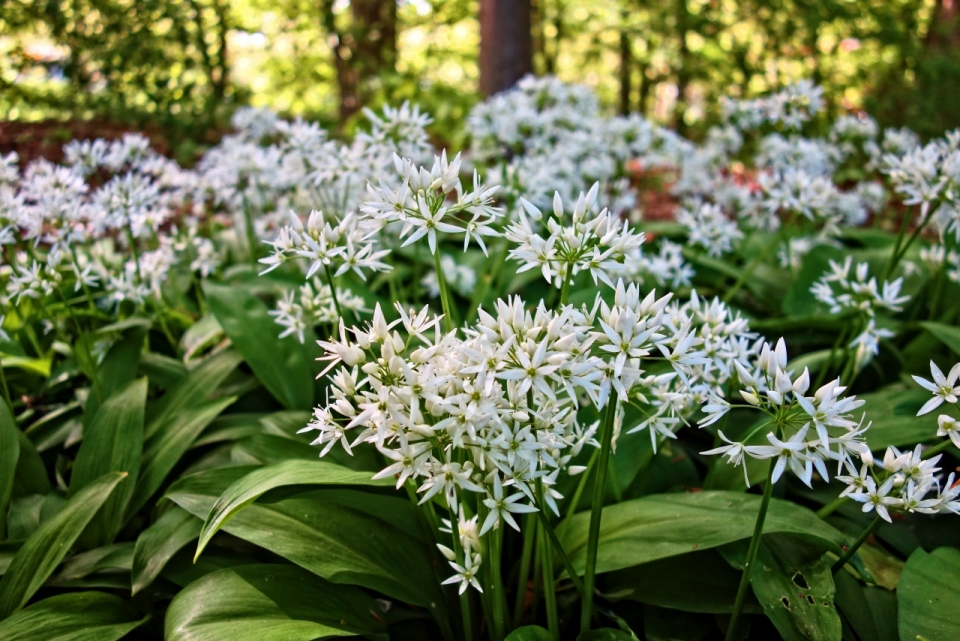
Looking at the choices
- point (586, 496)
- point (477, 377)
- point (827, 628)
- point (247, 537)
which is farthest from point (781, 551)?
point (247, 537)

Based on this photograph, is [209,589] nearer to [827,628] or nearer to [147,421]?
[147,421]

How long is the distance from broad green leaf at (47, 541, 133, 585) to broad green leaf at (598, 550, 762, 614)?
1.59 meters

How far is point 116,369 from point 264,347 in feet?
2.14

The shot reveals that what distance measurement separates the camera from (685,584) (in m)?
2.31

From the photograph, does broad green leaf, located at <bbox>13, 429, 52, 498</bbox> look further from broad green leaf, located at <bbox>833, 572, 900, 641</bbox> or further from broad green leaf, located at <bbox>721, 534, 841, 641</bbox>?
broad green leaf, located at <bbox>833, 572, 900, 641</bbox>

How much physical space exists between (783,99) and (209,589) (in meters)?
3.98

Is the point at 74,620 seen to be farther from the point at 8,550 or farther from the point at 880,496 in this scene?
the point at 880,496

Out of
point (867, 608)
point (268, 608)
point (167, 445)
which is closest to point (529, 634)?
point (268, 608)

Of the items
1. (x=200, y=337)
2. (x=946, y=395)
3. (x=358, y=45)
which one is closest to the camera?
Result: (x=946, y=395)

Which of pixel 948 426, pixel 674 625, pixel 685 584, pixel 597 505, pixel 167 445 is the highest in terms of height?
pixel 948 426

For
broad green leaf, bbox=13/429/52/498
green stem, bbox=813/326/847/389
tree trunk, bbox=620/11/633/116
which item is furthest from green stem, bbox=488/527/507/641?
tree trunk, bbox=620/11/633/116

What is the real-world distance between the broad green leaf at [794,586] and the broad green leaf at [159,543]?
170 cm

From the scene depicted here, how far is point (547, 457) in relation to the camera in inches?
64.7

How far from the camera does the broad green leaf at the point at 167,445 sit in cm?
269
